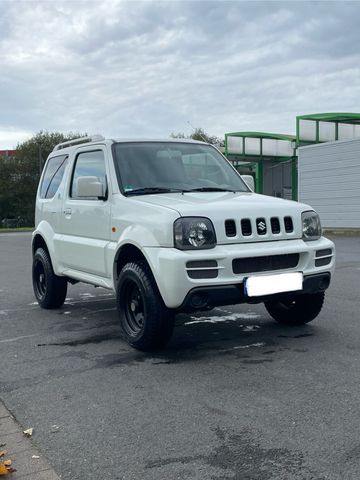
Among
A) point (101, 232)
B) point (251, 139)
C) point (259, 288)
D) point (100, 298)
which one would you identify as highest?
point (251, 139)

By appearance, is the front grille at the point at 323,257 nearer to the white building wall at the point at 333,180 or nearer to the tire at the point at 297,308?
the tire at the point at 297,308

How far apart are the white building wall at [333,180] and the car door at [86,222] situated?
19738 mm

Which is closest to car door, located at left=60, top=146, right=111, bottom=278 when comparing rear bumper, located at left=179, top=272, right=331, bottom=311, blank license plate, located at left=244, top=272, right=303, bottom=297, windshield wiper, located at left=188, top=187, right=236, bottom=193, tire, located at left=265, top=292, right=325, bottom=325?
windshield wiper, located at left=188, top=187, right=236, bottom=193

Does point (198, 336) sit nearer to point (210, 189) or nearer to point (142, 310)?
point (142, 310)

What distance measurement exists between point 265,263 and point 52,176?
3630 millimetres

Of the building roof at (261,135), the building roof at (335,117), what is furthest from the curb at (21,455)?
Answer: the building roof at (261,135)

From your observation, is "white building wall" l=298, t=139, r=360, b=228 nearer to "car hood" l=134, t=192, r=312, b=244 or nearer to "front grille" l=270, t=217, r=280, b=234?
"car hood" l=134, t=192, r=312, b=244

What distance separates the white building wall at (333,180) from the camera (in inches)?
965

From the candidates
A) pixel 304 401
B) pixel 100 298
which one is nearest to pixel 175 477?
pixel 304 401

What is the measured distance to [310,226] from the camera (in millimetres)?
5270

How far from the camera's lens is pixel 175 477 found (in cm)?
281

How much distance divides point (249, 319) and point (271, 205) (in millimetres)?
1728

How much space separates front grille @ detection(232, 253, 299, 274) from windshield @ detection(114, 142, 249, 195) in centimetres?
113

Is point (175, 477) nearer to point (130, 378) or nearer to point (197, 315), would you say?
point (130, 378)
